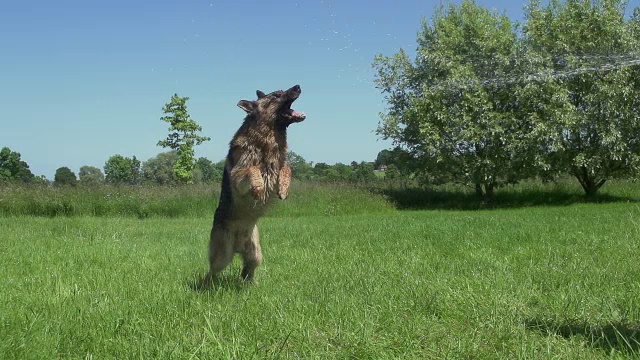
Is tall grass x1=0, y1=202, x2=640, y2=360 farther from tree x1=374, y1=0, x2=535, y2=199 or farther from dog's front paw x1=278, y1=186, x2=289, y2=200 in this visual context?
tree x1=374, y1=0, x2=535, y2=199

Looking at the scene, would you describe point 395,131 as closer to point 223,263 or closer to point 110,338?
point 223,263

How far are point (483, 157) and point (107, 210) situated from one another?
17621mm

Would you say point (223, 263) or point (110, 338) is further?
point (223, 263)

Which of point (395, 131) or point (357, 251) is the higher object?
point (395, 131)

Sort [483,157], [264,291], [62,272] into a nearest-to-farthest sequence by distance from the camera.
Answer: [264,291] → [62,272] → [483,157]

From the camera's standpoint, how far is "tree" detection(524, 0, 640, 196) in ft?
79.0

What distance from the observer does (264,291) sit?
636 cm

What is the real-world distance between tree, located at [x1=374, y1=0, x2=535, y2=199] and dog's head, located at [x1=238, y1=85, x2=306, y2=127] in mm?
21969

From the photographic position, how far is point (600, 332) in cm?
452

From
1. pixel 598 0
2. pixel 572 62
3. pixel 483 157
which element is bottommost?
pixel 483 157

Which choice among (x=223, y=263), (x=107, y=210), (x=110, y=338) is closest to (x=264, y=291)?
(x=223, y=263)

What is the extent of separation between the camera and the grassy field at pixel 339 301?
4203 millimetres

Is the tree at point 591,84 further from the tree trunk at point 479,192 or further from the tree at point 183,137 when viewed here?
the tree at point 183,137

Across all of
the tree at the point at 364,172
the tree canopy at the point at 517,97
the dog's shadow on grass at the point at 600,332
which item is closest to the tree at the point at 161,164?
the tree at the point at 364,172
